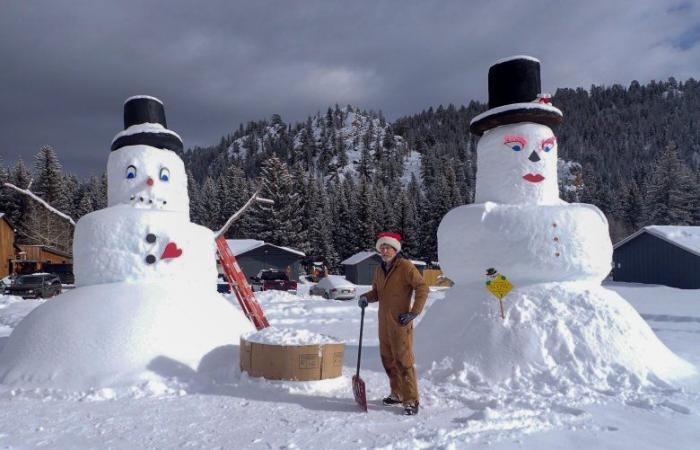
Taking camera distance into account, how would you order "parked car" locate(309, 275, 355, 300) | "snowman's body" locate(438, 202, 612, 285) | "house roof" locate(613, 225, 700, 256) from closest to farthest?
1. "snowman's body" locate(438, 202, 612, 285)
2. "parked car" locate(309, 275, 355, 300)
3. "house roof" locate(613, 225, 700, 256)

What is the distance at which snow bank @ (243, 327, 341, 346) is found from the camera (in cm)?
548

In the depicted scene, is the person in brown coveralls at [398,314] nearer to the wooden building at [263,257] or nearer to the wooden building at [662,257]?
the wooden building at [662,257]

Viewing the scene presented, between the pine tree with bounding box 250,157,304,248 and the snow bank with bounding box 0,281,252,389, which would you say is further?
the pine tree with bounding box 250,157,304,248

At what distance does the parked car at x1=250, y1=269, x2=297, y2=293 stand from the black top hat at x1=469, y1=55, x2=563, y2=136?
63.1 ft

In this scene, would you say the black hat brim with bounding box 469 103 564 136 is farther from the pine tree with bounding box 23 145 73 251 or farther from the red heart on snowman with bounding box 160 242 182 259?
the pine tree with bounding box 23 145 73 251

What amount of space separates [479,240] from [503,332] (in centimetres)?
121

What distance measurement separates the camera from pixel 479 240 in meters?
6.44

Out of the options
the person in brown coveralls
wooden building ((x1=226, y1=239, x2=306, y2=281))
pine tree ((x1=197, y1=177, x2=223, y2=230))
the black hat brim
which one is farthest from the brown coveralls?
pine tree ((x1=197, y1=177, x2=223, y2=230))

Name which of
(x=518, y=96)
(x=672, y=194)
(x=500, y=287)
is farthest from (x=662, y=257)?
(x=500, y=287)

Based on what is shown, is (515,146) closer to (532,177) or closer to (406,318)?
(532,177)

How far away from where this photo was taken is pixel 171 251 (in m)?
6.53

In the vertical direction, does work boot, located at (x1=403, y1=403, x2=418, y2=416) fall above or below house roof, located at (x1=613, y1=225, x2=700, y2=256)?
below

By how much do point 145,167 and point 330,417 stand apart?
4.41 m

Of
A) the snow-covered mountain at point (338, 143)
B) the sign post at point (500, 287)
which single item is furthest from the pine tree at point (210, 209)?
the snow-covered mountain at point (338, 143)
